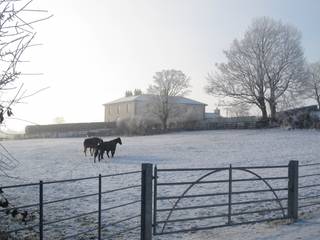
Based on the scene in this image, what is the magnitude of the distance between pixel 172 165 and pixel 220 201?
44.1 ft

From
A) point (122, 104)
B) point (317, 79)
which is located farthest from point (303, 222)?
point (122, 104)

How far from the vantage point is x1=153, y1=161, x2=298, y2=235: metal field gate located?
10.3 metres

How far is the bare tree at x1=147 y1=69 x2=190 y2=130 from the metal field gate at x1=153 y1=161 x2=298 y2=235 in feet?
194

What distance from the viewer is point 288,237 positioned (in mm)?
9812

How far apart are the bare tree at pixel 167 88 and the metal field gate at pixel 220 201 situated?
194 ft

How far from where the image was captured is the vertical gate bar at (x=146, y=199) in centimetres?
916

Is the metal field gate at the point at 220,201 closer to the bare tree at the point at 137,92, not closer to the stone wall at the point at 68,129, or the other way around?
the stone wall at the point at 68,129

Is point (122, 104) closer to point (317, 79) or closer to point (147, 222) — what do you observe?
point (317, 79)

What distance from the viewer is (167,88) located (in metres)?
85.9

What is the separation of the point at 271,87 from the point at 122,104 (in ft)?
174

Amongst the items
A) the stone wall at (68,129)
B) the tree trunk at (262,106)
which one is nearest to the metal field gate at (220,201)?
the tree trunk at (262,106)

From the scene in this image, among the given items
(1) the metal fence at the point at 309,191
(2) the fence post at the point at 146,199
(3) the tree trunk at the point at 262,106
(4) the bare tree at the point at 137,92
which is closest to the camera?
(2) the fence post at the point at 146,199

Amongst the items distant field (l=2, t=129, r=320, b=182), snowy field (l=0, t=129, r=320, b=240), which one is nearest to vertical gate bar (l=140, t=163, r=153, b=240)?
snowy field (l=0, t=129, r=320, b=240)

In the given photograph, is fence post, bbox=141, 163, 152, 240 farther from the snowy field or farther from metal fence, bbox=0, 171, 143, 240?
the snowy field
